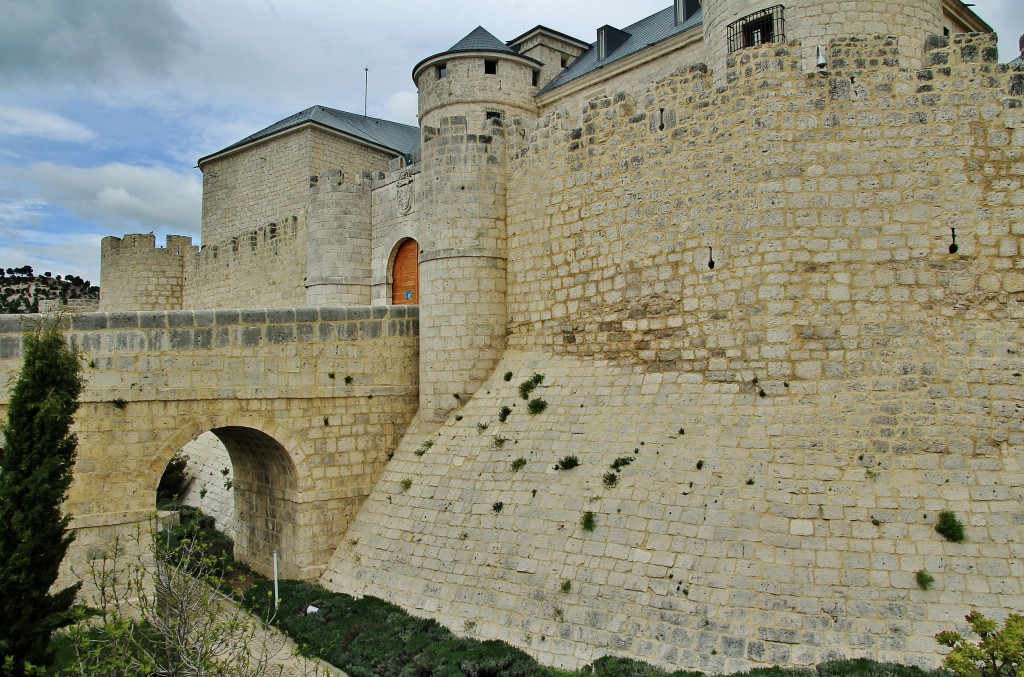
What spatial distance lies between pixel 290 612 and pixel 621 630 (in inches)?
195

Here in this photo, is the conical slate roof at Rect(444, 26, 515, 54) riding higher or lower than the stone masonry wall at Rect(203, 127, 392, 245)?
higher

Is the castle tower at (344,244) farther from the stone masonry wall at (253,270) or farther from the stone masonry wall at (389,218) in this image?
the stone masonry wall at (253,270)

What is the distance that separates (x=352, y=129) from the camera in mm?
29203

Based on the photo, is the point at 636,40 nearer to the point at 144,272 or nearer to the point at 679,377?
the point at 679,377

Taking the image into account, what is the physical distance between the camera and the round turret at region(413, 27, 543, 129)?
67.4ft

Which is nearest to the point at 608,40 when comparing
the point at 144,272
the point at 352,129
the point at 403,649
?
the point at 352,129

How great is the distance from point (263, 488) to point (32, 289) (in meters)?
32.3

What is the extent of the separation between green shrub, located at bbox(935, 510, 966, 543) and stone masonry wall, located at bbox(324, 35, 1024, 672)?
0.34ft

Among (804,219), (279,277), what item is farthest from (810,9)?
(279,277)

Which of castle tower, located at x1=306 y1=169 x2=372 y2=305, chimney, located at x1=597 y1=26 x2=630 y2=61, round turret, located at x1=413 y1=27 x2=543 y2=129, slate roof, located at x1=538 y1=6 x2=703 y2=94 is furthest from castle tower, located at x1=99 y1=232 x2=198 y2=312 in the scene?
chimney, located at x1=597 y1=26 x2=630 y2=61

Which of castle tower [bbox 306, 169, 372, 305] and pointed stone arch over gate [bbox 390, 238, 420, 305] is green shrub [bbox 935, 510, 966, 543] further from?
castle tower [bbox 306, 169, 372, 305]

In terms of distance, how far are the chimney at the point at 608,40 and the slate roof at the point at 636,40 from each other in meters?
0.18

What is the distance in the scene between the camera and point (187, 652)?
256 inches

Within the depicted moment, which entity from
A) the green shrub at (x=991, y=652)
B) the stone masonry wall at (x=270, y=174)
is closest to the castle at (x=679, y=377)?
the green shrub at (x=991, y=652)
